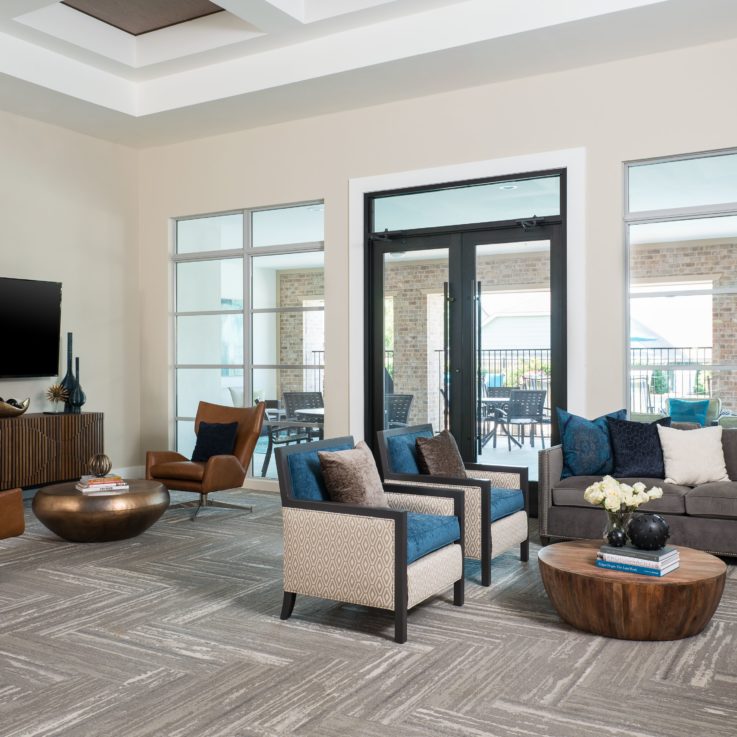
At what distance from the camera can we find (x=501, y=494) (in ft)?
16.0

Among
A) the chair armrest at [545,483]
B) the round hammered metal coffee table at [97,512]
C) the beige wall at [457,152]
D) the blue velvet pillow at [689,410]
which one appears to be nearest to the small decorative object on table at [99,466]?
the round hammered metal coffee table at [97,512]

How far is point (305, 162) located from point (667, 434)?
166 inches

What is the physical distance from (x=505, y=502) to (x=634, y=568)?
1.25 metres

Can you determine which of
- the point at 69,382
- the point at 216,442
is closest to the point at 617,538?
the point at 216,442

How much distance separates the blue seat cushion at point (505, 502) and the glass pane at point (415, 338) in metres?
2.10

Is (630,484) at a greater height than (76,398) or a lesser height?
lesser

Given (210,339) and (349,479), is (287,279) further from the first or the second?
(349,479)

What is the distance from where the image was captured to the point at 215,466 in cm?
666

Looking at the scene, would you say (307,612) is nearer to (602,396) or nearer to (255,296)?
(602,396)

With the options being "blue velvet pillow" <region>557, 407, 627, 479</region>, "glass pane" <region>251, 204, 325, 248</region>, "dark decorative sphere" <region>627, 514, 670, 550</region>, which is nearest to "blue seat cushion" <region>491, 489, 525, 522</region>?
"blue velvet pillow" <region>557, 407, 627, 479</region>

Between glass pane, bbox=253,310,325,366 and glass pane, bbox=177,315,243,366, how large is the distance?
24 cm

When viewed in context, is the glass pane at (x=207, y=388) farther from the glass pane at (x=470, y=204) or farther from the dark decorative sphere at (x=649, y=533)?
the dark decorative sphere at (x=649, y=533)

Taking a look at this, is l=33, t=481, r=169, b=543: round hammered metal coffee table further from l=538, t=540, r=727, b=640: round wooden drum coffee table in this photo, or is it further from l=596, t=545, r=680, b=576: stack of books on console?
l=596, t=545, r=680, b=576: stack of books on console

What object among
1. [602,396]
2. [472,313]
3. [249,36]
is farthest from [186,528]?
[249,36]
